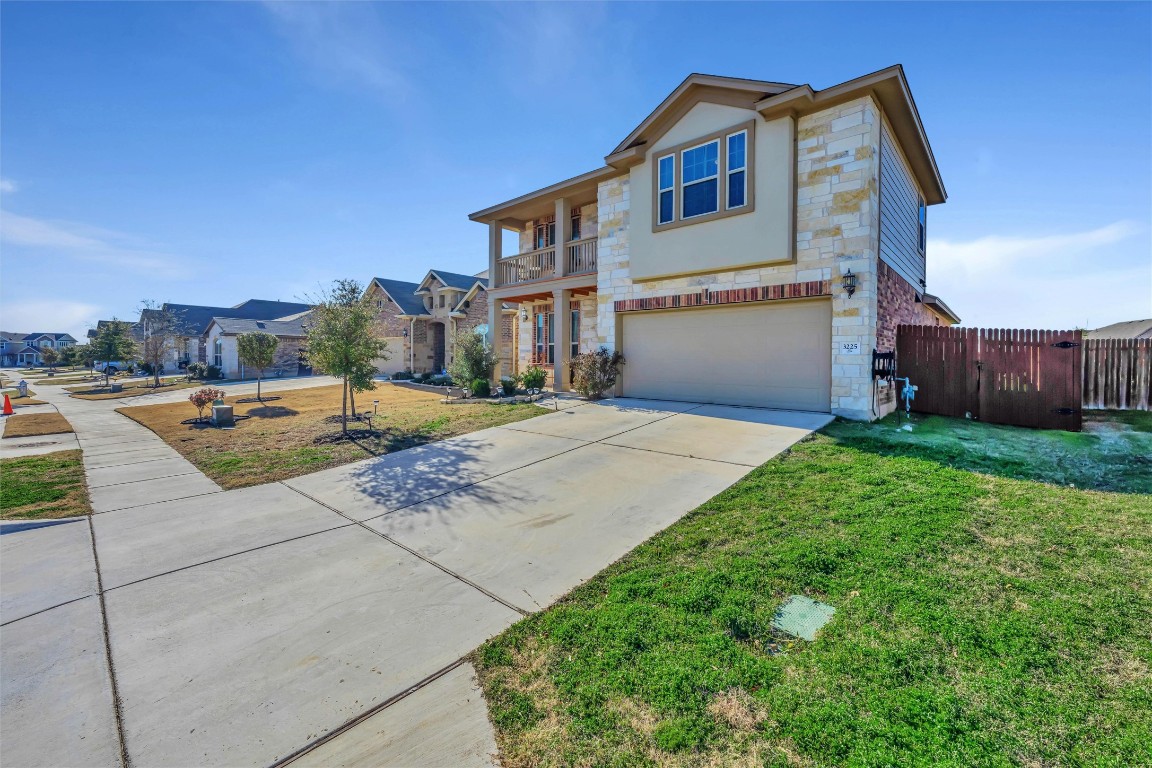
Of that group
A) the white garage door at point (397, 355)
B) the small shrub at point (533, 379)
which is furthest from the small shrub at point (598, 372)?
the white garage door at point (397, 355)

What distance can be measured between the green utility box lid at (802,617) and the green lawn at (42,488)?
25.7 ft

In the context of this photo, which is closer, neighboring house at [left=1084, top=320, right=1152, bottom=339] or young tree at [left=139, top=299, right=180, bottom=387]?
neighboring house at [left=1084, top=320, right=1152, bottom=339]

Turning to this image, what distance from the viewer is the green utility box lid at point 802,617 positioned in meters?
2.94

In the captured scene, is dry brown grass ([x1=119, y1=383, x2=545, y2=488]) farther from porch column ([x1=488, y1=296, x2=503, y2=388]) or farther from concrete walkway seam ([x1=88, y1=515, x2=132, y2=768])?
porch column ([x1=488, y1=296, x2=503, y2=388])

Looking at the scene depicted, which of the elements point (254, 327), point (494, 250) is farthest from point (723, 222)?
point (254, 327)

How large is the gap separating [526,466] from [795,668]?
4.76 meters

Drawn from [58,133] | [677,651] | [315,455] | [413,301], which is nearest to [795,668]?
[677,651]

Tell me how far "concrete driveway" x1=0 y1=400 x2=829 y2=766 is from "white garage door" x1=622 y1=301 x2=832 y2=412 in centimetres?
342

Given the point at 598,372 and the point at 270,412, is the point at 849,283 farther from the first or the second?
the point at 270,412

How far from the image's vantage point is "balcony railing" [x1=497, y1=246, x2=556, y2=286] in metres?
16.4

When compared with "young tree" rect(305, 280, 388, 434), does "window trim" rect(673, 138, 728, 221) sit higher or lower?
higher

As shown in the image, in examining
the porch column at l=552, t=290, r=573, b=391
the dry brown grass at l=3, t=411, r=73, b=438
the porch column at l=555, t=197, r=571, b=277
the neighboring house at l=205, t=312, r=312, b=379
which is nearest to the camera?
the dry brown grass at l=3, t=411, r=73, b=438

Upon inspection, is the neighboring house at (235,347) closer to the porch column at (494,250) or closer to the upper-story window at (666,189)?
the porch column at (494,250)

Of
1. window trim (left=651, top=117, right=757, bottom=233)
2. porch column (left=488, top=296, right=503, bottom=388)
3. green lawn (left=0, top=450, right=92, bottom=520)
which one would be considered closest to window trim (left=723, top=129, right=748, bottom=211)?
window trim (left=651, top=117, right=757, bottom=233)
